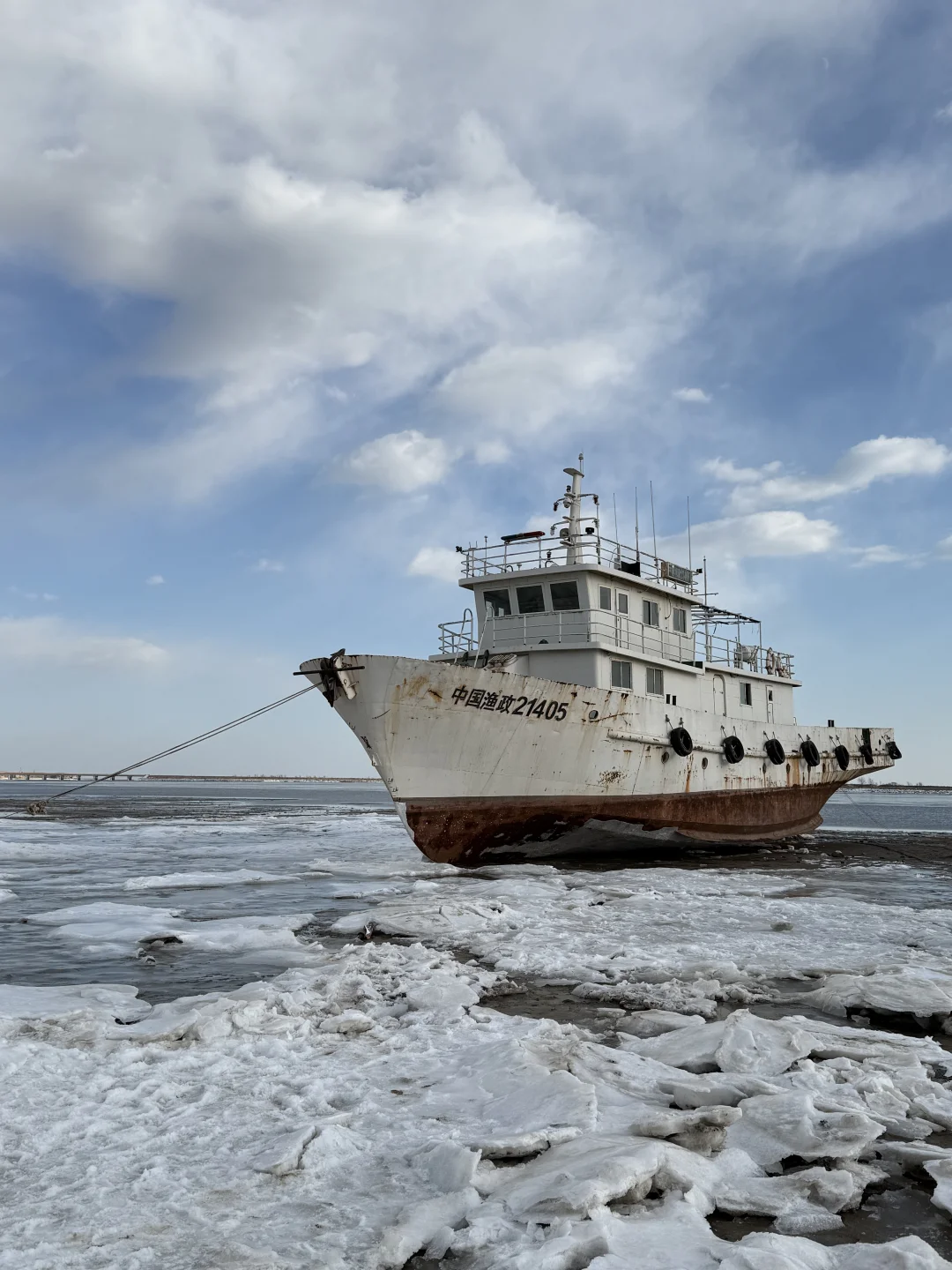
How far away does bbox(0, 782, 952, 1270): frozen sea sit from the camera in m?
3.44

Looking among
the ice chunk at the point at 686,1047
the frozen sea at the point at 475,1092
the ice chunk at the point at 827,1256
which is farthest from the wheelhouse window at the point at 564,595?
the ice chunk at the point at 827,1256

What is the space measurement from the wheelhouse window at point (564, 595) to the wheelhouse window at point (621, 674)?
1565 millimetres

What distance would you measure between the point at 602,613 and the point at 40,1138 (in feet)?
52.1

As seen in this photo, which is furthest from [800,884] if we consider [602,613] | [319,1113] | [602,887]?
[319,1113]

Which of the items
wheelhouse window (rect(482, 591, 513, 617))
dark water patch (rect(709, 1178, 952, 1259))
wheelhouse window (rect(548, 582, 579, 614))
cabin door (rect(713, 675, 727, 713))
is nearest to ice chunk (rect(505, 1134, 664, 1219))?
dark water patch (rect(709, 1178, 952, 1259))

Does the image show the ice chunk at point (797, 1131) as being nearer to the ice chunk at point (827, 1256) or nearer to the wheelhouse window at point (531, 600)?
the ice chunk at point (827, 1256)

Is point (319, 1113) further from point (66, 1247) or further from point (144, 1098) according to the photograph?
point (66, 1247)

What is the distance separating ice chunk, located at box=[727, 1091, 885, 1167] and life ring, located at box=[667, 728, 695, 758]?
15070 millimetres

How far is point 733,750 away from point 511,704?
8.31 meters

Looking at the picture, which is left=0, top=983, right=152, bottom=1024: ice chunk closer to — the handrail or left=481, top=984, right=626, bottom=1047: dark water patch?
left=481, top=984, right=626, bottom=1047: dark water patch

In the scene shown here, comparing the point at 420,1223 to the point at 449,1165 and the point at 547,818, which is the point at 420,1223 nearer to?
the point at 449,1165

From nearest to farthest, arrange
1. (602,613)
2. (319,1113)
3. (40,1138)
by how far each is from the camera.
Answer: (40,1138) → (319,1113) → (602,613)

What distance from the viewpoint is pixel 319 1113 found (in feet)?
15.3

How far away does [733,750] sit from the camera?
2178cm
